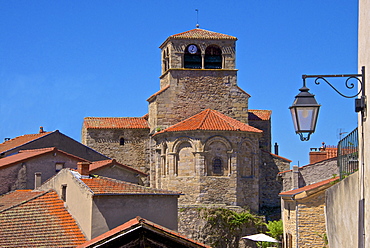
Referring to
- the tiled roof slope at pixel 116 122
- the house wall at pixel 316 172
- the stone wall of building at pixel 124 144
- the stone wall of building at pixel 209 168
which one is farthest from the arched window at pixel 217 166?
the tiled roof slope at pixel 116 122

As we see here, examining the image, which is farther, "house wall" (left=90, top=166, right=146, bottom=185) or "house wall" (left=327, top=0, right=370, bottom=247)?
"house wall" (left=90, top=166, right=146, bottom=185)

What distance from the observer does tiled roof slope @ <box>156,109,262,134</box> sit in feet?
118

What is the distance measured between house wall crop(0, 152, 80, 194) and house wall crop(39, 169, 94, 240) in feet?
22.1

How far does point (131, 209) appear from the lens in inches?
813

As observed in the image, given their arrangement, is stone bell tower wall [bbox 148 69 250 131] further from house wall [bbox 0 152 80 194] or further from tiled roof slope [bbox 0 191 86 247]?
tiled roof slope [bbox 0 191 86 247]

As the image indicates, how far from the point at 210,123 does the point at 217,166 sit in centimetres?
240

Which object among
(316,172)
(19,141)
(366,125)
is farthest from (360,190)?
(19,141)

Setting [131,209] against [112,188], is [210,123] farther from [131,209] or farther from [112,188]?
[131,209]

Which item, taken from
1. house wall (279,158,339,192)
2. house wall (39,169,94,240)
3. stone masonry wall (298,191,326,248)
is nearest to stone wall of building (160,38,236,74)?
house wall (279,158,339,192)

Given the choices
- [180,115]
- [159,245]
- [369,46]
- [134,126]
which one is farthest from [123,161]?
[369,46]

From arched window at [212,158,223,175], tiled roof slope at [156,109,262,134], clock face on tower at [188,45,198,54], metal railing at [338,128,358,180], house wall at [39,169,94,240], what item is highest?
clock face on tower at [188,45,198,54]

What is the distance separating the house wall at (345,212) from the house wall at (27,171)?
61.5 ft

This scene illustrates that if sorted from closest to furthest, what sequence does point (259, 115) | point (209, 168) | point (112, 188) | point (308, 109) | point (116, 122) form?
point (308, 109), point (112, 188), point (209, 168), point (116, 122), point (259, 115)

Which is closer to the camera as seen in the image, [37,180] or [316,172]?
[37,180]
